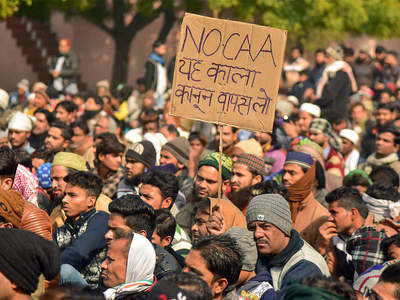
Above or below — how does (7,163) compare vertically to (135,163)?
above

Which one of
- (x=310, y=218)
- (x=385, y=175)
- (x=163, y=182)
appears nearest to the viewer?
(x=163, y=182)

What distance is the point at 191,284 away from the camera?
3592 mm

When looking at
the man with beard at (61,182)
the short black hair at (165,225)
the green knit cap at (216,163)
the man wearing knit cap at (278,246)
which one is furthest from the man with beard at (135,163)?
the man wearing knit cap at (278,246)

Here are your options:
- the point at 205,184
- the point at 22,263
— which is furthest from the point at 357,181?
the point at 22,263

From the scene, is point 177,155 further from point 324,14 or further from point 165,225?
point 324,14

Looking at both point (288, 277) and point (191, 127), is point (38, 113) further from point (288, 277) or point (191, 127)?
point (288, 277)

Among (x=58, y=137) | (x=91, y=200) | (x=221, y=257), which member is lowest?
(x=58, y=137)

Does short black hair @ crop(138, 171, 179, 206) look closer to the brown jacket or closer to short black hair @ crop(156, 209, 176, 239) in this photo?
short black hair @ crop(156, 209, 176, 239)

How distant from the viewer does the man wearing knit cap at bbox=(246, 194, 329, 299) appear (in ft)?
15.0

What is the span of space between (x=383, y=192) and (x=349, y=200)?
35.4 inches

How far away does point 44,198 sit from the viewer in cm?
674

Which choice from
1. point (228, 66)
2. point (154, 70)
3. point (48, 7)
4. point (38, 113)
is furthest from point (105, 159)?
point (48, 7)

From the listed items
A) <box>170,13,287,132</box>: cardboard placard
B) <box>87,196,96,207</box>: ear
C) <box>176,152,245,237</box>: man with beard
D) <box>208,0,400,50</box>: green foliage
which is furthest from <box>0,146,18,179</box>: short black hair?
<box>208,0,400,50</box>: green foliage

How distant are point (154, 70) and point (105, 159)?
9.10 meters
